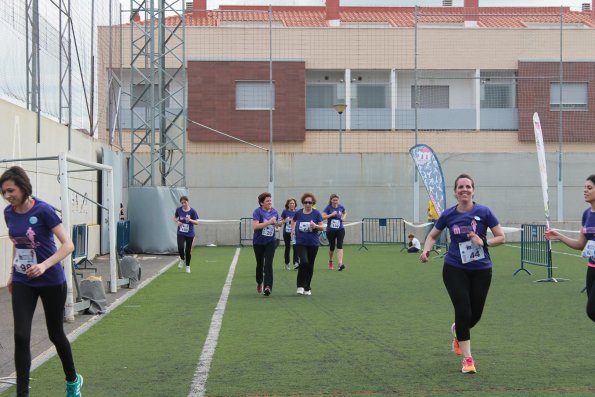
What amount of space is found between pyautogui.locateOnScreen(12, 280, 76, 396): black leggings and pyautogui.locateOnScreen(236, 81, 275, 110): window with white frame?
32.8 meters

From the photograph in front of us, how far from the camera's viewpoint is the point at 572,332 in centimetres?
1052

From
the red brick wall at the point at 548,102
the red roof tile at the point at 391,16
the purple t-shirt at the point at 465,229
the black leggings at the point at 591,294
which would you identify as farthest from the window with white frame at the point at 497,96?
the purple t-shirt at the point at 465,229

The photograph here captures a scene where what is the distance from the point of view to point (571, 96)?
124 feet

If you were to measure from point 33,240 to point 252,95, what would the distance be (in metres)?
32.9

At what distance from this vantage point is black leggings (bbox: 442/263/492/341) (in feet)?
26.8

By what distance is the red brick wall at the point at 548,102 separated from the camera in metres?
36.4

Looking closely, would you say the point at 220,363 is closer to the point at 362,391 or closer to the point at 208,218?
the point at 362,391

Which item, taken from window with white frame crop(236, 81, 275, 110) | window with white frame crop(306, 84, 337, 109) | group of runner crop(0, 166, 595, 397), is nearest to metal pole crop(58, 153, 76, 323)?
group of runner crop(0, 166, 595, 397)

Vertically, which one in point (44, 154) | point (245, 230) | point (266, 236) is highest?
point (44, 154)

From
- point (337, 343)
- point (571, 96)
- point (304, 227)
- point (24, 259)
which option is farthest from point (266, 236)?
point (571, 96)

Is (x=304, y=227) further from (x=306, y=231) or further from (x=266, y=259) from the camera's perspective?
(x=266, y=259)

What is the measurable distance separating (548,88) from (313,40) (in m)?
10.5

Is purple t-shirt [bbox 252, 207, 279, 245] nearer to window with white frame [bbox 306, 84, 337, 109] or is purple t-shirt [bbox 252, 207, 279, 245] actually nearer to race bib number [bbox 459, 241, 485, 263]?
race bib number [bbox 459, 241, 485, 263]

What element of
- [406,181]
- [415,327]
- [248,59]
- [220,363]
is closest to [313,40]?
[248,59]
